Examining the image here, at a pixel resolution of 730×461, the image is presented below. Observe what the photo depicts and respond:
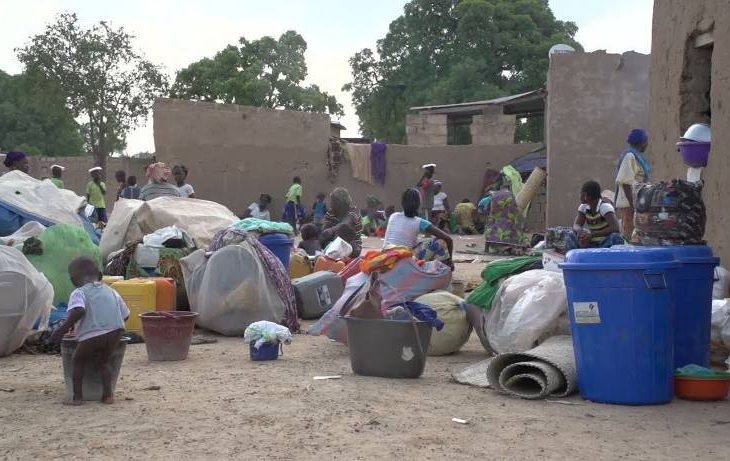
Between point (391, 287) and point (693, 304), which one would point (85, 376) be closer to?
point (391, 287)

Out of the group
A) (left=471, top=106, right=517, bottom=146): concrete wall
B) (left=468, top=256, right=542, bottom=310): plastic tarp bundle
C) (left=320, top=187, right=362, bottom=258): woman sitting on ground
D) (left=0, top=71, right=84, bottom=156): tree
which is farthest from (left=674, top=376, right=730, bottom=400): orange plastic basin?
(left=0, top=71, right=84, bottom=156): tree

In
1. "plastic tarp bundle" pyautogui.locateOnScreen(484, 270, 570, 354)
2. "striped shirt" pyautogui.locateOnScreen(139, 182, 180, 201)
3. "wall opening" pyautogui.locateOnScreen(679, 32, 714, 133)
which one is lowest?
"plastic tarp bundle" pyautogui.locateOnScreen(484, 270, 570, 354)

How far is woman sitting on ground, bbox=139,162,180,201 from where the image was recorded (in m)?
13.2

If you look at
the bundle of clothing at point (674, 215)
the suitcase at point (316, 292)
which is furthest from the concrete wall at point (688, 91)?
the suitcase at point (316, 292)

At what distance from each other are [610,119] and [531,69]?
981 inches

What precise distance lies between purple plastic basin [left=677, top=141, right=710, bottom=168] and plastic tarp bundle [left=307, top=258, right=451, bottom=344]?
7.02 feet

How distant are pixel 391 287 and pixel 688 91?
336 centimetres

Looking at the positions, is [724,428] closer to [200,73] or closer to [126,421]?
[126,421]

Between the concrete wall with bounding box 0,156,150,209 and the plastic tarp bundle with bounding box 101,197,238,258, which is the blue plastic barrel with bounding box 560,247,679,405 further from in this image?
the concrete wall with bounding box 0,156,150,209

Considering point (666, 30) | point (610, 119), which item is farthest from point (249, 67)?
point (666, 30)

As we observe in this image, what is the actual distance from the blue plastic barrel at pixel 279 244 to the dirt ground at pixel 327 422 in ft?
11.4

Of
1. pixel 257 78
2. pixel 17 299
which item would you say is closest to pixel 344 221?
pixel 17 299

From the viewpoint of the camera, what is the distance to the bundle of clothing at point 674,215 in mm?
6570

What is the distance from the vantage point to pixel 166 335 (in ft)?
25.8
